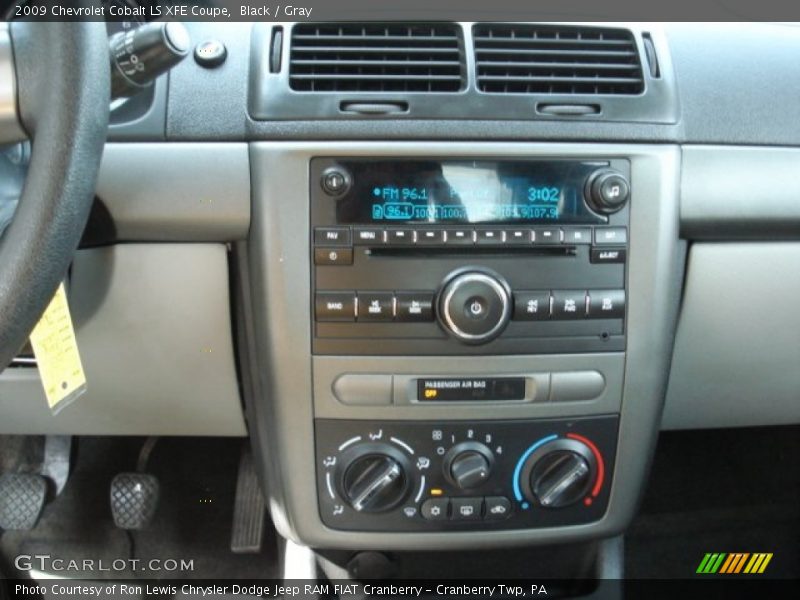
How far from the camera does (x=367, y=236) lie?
3.04 feet

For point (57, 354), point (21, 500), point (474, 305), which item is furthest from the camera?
point (21, 500)

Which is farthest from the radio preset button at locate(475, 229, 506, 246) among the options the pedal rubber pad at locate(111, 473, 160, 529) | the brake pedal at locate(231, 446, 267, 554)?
the pedal rubber pad at locate(111, 473, 160, 529)

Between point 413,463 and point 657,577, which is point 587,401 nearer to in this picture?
point 413,463

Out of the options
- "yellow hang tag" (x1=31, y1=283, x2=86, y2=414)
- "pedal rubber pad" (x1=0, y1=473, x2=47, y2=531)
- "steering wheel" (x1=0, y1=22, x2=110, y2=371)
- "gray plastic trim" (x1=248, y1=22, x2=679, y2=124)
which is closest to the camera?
"steering wheel" (x1=0, y1=22, x2=110, y2=371)

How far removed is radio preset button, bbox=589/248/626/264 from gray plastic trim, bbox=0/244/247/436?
409mm

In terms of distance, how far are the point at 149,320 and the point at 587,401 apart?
1.68 feet

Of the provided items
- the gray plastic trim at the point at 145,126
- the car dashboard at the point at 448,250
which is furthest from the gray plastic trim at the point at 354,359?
the gray plastic trim at the point at 145,126

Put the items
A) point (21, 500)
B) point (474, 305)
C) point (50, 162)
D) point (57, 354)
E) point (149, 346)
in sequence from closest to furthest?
point (50, 162)
point (57, 354)
point (474, 305)
point (149, 346)
point (21, 500)

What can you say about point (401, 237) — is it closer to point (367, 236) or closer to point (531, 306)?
point (367, 236)

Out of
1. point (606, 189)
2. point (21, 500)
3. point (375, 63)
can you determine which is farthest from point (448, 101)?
point (21, 500)

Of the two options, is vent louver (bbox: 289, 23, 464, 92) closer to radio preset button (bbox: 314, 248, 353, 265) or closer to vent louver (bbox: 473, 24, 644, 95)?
vent louver (bbox: 473, 24, 644, 95)

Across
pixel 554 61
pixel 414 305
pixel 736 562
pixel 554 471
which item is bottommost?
pixel 736 562

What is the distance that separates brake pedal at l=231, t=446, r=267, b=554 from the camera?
1.49 meters

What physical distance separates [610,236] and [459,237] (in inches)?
6.6
